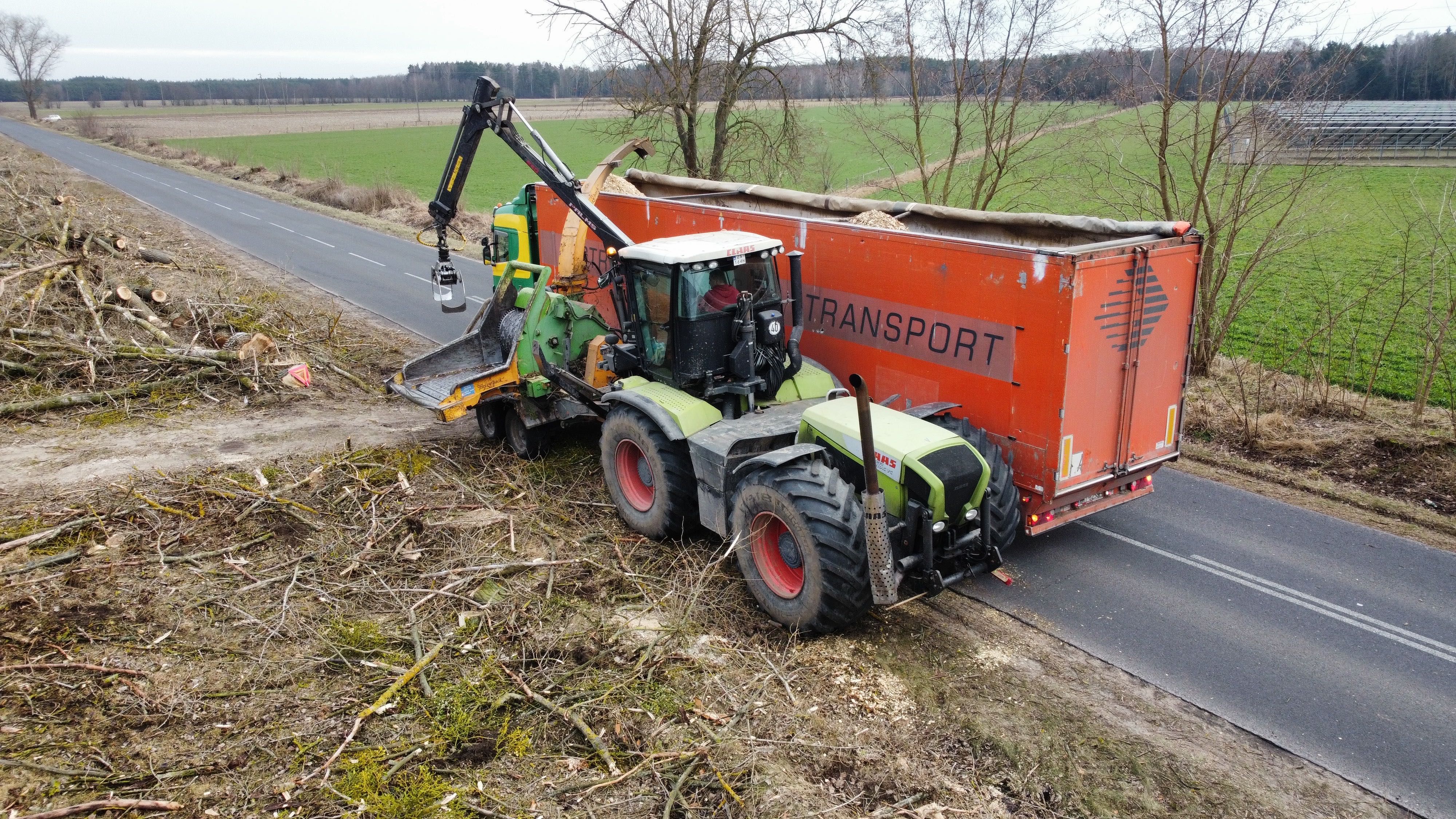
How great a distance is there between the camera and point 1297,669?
258 inches

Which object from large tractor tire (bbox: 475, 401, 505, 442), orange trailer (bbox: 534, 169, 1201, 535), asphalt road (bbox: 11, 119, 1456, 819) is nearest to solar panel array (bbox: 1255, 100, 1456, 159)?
orange trailer (bbox: 534, 169, 1201, 535)

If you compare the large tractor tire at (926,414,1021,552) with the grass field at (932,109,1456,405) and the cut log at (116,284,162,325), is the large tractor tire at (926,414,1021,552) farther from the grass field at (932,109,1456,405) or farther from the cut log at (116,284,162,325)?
the cut log at (116,284,162,325)

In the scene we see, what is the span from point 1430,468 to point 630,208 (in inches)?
388

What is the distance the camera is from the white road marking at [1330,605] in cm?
Answer: 688

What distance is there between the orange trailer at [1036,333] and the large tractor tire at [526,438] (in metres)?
3.06

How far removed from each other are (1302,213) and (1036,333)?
735 centimetres

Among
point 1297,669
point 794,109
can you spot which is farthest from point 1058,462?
point 794,109

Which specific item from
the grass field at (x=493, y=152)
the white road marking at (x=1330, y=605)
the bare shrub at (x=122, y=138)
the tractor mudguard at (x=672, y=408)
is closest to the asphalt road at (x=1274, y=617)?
the white road marking at (x=1330, y=605)

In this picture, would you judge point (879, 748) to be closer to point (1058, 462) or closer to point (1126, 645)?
point (1126, 645)

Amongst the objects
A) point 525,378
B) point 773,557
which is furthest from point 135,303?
point 773,557

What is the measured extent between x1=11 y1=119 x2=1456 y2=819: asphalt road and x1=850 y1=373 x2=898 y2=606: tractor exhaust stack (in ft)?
5.70

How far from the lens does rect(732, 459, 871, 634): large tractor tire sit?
6285 millimetres

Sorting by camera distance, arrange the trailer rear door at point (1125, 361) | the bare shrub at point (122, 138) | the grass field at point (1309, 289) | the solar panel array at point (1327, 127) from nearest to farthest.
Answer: the trailer rear door at point (1125, 361), the solar panel array at point (1327, 127), the grass field at point (1309, 289), the bare shrub at point (122, 138)

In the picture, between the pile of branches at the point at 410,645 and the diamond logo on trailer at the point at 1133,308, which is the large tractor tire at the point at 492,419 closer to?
the pile of branches at the point at 410,645
